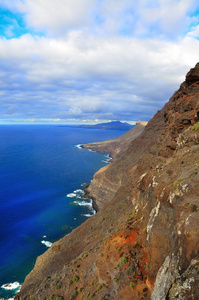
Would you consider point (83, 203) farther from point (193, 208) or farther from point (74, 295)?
point (193, 208)

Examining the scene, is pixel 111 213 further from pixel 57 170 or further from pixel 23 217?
pixel 57 170

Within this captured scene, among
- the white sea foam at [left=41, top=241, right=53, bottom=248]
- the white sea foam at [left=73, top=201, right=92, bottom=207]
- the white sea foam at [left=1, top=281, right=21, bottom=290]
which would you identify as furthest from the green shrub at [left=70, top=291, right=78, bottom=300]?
the white sea foam at [left=73, top=201, right=92, bottom=207]

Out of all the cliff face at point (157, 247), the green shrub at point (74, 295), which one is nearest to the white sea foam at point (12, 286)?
the cliff face at point (157, 247)

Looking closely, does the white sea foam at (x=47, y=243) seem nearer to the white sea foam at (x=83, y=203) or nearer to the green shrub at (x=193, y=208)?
the white sea foam at (x=83, y=203)

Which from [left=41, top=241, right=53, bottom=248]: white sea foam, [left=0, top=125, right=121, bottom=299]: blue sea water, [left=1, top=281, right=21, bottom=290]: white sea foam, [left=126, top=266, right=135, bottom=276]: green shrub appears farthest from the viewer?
[left=41, top=241, right=53, bottom=248]: white sea foam

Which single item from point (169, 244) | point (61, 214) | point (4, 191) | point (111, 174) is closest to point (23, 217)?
point (61, 214)

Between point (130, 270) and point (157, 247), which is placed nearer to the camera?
point (157, 247)

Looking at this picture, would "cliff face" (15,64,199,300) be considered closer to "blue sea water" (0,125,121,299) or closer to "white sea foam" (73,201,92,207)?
"blue sea water" (0,125,121,299)

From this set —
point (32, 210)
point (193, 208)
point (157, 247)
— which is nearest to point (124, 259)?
point (157, 247)

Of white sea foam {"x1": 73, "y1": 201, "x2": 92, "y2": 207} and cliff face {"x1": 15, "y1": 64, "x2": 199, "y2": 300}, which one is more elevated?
cliff face {"x1": 15, "y1": 64, "x2": 199, "y2": 300}

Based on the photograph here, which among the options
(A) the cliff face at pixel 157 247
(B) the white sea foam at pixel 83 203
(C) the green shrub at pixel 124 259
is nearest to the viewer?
(A) the cliff face at pixel 157 247

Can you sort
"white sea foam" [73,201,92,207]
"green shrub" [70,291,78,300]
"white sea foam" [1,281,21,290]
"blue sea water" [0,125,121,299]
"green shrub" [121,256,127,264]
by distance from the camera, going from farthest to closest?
"white sea foam" [73,201,92,207], "blue sea water" [0,125,121,299], "white sea foam" [1,281,21,290], "green shrub" [70,291,78,300], "green shrub" [121,256,127,264]
